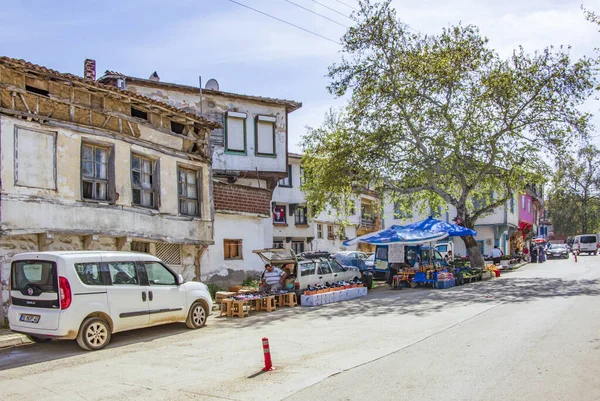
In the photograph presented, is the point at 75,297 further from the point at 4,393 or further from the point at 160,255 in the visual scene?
the point at 160,255

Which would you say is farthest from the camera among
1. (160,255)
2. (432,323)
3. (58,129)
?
(160,255)

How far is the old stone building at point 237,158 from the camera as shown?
21125 millimetres

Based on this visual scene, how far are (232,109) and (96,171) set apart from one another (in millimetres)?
9082

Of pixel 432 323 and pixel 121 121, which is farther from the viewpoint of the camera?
pixel 121 121

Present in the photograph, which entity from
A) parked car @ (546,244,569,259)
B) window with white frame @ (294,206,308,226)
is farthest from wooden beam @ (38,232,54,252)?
parked car @ (546,244,569,259)

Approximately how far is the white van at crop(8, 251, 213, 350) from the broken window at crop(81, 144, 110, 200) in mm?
4785

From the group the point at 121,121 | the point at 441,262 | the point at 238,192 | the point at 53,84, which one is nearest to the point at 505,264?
the point at 441,262

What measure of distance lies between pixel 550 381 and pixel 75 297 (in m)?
8.00

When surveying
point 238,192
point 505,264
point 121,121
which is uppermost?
point 121,121

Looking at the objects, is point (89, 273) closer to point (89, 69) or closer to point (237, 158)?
point (89, 69)

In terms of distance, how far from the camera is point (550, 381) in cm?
693

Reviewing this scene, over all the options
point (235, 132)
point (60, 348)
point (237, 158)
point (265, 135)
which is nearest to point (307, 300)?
point (60, 348)

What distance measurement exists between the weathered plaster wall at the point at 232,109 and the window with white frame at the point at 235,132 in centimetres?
20

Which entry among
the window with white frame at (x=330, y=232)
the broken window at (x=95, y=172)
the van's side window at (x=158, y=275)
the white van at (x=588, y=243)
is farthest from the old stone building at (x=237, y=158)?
the white van at (x=588, y=243)
